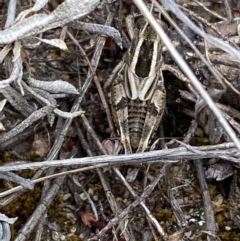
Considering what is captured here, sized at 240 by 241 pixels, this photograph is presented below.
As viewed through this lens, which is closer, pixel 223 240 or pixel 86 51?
pixel 223 240

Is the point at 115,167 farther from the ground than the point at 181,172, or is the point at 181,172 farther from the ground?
the point at 115,167

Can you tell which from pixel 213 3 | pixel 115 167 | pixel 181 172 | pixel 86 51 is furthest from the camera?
pixel 213 3

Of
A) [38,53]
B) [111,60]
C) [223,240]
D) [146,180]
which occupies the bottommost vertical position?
[223,240]

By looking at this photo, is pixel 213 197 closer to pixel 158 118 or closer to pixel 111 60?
pixel 158 118

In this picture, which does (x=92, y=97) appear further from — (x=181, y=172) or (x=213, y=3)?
(x=213, y=3)

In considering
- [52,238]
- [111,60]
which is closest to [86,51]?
[111,60]

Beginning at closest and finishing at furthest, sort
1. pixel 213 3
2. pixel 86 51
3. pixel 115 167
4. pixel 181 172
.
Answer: pixel 115 167, pixel 181 172, pixel 86 51, pixel 213 3
